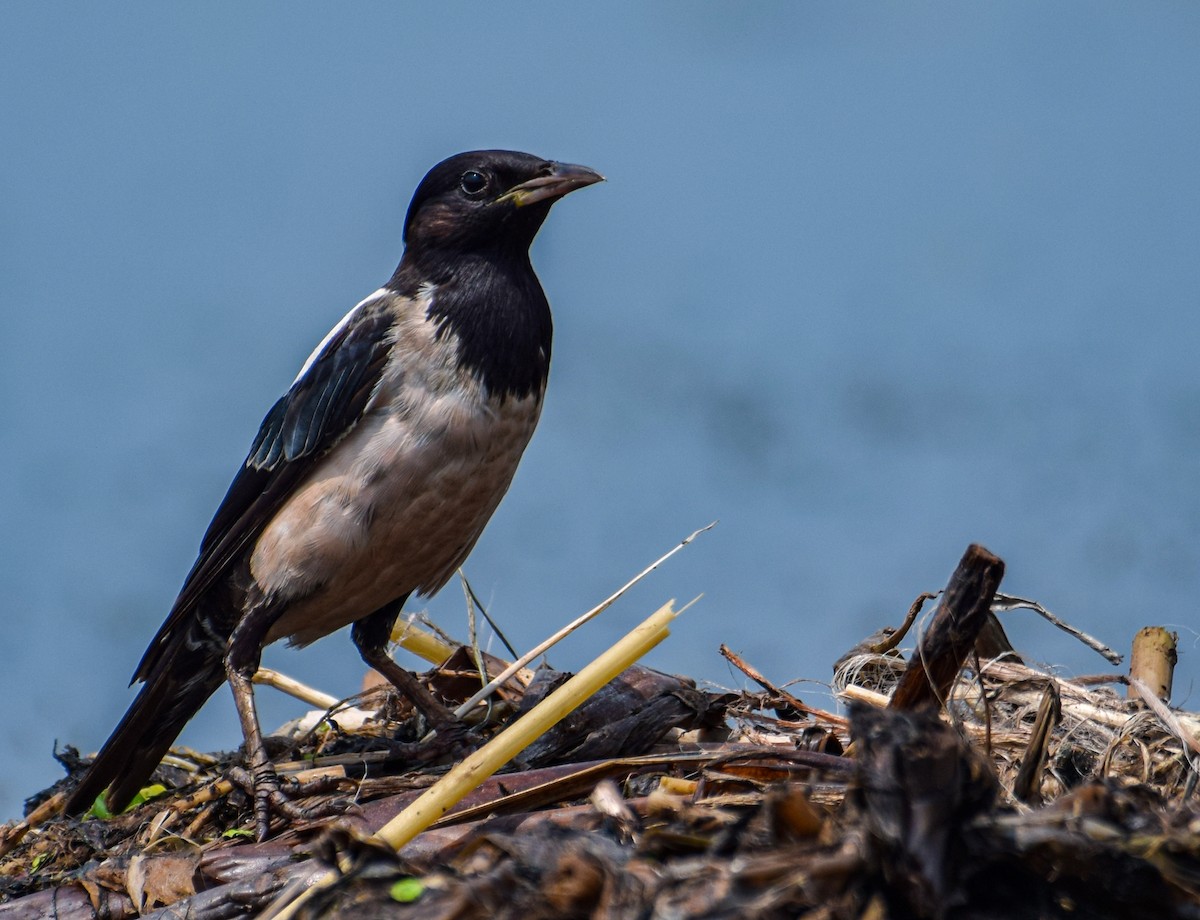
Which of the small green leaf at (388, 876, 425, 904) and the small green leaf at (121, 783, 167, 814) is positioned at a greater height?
the small green leaf at (121, 783, 167, 814)

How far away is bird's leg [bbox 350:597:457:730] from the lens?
212 inches

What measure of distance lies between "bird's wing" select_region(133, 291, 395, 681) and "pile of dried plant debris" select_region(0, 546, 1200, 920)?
2.60 feet

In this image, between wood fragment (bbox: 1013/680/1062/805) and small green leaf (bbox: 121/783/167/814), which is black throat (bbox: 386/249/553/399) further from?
wood fragment (bbox: 1013/680/1062/805)

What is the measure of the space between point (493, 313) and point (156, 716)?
2251 mm

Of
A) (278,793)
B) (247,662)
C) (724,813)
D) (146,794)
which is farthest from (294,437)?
(724,813)

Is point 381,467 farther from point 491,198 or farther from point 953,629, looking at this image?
point 953,629

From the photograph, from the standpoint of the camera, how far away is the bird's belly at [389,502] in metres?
5.00

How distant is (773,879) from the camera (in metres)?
2.25

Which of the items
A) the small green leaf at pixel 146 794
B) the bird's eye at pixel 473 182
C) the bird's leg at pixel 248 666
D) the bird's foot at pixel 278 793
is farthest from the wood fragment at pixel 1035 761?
the small green leaf at pixel 146 794

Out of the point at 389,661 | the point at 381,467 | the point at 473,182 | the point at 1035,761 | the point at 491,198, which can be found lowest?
the point at 1035,761

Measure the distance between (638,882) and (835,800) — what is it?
3.04ft

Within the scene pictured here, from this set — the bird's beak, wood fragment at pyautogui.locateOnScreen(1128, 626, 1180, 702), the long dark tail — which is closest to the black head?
the bird's beak

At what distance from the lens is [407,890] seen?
8.51 ft

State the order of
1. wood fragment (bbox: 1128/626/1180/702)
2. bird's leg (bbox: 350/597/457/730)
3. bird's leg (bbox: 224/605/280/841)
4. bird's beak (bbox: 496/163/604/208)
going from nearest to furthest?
wood fragment (bbox: 1128/626/1180/702) < bird's leg (bbox: 224/605/280/841) < bird's leg (bbox: 350/597/457/730) < bird's beak (bbox: 496/163/604/208)
